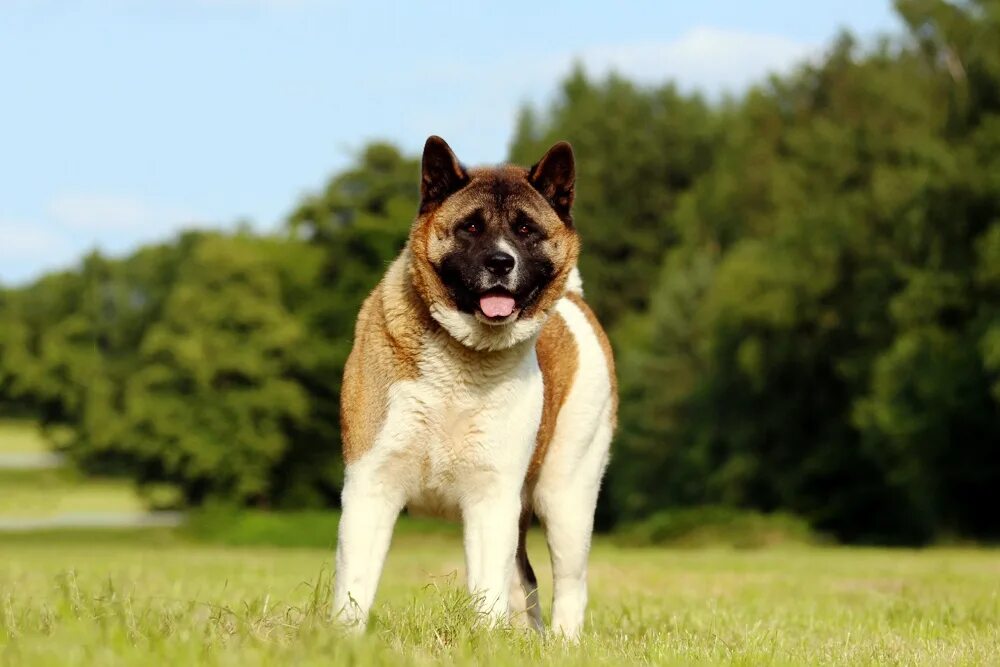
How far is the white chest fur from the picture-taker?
7066 mm

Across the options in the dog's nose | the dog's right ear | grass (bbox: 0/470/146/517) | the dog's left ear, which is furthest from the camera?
grass (bbox: 0/470/146/517)

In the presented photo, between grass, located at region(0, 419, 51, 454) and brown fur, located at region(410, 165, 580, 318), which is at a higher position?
brown fur, located at region(410, 165, 580, 318)

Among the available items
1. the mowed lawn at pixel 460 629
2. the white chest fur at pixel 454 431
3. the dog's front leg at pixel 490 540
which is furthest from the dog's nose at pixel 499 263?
the mowed lawn at pixel 460 629

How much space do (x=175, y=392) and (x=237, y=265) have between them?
257 inches

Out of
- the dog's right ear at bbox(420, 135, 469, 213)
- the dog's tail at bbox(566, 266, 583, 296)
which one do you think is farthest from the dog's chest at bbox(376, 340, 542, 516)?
the dog's tail at bbox(566, 266, 583, 296)

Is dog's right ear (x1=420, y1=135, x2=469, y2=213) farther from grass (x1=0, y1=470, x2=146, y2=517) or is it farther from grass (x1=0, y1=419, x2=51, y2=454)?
grass (x1=0, y1=419, x2=51, y2=454)

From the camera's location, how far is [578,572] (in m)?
8.35

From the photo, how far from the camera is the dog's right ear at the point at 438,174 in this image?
7238 millimetres

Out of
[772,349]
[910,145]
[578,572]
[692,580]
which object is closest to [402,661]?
[578,572]

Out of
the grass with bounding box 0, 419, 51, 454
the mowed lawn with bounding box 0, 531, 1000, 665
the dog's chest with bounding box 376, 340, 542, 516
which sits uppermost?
the dog's chest with bounding box 376, 340, 542, 516

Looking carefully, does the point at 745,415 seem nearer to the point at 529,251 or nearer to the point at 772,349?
the point at 772,349

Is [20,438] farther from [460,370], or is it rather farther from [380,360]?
[460,370]

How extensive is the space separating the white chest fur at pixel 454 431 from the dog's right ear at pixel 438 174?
0.71 meters

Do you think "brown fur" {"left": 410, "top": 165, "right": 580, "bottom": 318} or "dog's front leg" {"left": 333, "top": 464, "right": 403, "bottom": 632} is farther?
"brown fur" {"left": 410, "top": 165, "right": 580, "bottom": 318}
